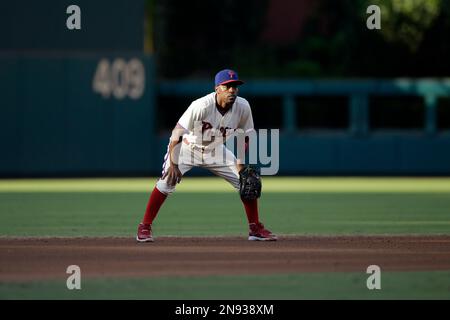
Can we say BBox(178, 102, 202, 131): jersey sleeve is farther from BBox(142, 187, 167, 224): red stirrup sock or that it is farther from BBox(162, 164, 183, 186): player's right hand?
BBox(142, 187, 167, 224): red stirrup sock

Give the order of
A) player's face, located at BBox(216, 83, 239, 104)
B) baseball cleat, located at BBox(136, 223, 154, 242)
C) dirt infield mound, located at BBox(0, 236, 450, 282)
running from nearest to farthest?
dirt infield mound, located at BBox(0, 236, 450, 282) → player's face, located at BBox(216, 83, 239, 104) → baseball cleat, located at BBox(136, 223, 154, 242)

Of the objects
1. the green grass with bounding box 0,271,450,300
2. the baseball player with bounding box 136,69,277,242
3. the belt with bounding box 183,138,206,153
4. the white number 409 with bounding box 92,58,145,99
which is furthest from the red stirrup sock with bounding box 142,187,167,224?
the white number 409 with bounding box 92,58,145,99

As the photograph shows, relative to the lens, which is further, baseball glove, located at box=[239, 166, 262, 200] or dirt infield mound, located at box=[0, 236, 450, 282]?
baseball glove, located at box=[239, 166, 262, 200]

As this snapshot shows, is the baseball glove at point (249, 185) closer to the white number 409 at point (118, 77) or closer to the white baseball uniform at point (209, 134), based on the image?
the white baseball uniform at point (209, 134)

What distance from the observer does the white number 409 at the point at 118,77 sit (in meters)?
29.9

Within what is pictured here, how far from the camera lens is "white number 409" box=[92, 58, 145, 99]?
2986cm

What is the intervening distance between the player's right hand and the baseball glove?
67cm

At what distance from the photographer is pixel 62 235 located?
536 inches

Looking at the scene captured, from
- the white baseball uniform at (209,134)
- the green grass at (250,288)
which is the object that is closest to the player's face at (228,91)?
the white baseball uniform at (209,134)

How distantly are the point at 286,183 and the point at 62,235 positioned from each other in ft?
45.5

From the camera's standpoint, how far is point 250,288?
888cm

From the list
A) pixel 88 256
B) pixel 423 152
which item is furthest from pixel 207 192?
pixel 88 256

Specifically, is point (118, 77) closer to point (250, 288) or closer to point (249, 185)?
point (249, 185)

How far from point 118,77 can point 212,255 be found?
755 inches
